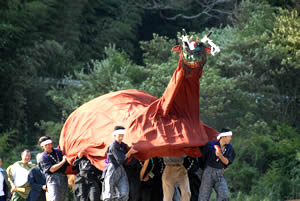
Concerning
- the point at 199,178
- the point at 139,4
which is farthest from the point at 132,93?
the point at 139,4

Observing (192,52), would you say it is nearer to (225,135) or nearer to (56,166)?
(225,135)

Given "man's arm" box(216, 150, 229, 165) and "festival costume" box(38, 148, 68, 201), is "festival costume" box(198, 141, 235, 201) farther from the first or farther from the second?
"festival costume" box(38, 148, 68, 201)

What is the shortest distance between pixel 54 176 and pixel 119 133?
4.68 feet

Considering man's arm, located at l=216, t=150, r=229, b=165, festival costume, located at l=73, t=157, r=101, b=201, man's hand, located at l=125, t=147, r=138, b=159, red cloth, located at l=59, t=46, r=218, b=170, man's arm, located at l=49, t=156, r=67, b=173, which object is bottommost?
festival costume, located at l=73, t=157, r=101, b=201

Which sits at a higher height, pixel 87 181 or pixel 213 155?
pixel 213 155

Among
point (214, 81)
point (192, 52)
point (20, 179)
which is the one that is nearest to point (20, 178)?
point (20, 179)

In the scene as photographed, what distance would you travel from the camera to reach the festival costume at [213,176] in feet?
27.2

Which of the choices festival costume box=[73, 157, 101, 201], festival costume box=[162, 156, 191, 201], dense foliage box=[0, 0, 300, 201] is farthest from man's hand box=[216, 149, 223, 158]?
dense foliage box=[0, 0, 300, 201]

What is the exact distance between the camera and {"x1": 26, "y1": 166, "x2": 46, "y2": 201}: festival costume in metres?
9.53

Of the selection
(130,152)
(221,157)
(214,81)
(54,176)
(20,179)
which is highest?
(130,152)

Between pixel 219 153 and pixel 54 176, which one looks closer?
pixel 219 153

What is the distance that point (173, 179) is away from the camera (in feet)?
27.8

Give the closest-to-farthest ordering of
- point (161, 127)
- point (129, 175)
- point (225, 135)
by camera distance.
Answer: point (161, 127), point (225, 135), point (129, 175)

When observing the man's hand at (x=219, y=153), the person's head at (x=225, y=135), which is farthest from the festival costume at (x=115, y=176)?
the person's head at (x=225, y=135)
